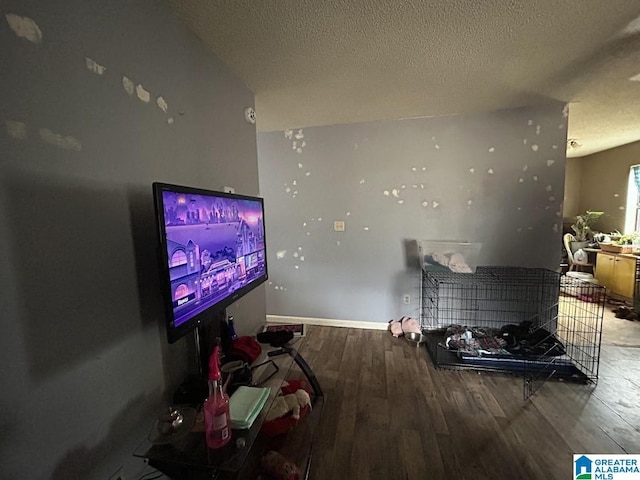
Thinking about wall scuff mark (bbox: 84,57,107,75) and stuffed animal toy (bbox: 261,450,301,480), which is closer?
wall scuff mark (bbox: 84,57,107,75)

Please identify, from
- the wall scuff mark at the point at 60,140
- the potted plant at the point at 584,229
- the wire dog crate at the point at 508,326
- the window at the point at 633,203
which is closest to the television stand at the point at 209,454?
the wall scuff mark at the point at 60,140

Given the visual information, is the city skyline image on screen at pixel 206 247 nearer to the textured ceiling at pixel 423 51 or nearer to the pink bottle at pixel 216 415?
the pink bottle at pixel 216 415

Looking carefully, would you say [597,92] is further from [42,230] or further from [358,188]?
[42,230]

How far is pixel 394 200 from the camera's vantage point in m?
3.01

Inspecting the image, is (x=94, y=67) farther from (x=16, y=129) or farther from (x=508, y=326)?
(x=508, y=326)

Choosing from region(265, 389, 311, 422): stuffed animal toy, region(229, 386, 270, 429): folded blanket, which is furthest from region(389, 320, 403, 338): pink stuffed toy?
region(229, 386, 270, 429): folded blanket

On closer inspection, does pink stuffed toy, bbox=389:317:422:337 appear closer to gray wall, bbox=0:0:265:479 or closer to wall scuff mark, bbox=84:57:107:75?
gray wall, bbox=0:0:265:479

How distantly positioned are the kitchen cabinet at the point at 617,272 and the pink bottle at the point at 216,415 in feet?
17.2

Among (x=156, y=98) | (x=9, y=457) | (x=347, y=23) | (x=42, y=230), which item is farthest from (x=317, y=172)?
(x=9, y=457)

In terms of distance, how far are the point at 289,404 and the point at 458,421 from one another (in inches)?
42.0

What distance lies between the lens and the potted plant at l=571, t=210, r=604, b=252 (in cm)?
468

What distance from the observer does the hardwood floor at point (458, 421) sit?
56.2 inches

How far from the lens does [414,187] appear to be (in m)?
2.94

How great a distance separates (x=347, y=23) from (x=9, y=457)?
6.65ft
